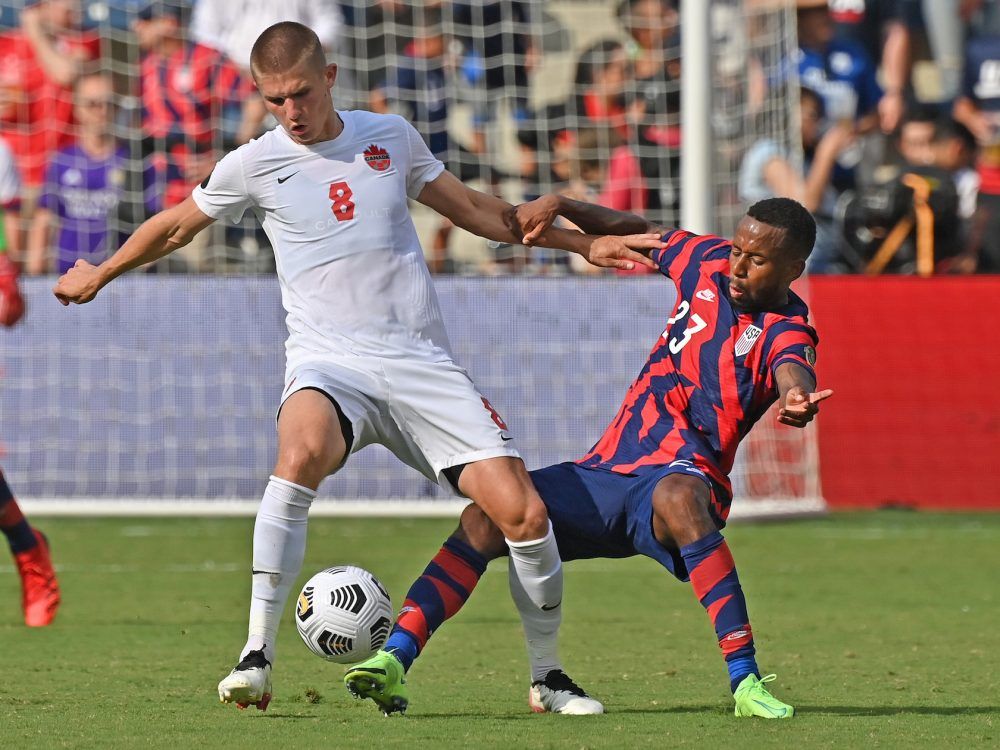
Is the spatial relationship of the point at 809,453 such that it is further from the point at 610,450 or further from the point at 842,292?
the point at 610,450

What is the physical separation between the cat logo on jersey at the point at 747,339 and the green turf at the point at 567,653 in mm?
1115

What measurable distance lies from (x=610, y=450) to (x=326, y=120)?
141cm

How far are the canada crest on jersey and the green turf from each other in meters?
1.72

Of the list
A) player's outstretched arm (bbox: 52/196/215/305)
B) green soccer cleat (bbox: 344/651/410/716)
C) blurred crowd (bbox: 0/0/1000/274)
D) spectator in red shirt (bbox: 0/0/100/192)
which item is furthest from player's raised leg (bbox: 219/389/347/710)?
spectator in red shirt (bbox: 0/0/100/192)

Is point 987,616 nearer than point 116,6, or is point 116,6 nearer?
point 987,616

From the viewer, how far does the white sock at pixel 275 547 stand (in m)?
5.15

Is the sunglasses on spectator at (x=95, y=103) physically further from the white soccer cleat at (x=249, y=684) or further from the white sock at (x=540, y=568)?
the white soccer cleat at (x=249, y=684)

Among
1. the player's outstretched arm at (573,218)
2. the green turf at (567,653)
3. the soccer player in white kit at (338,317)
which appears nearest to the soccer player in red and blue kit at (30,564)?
the green turf at (567,653)

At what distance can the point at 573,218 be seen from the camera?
6.03 metres

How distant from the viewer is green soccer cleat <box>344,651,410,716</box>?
4.94m

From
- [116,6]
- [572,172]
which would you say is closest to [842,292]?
[572,172]

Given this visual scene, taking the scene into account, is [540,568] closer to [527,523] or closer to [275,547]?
[527,523]

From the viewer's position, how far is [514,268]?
536 inches

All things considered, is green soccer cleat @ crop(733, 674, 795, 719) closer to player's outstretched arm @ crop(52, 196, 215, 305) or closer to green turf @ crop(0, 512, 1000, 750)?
green turf @ crop(0, 512, 1000, 750)
